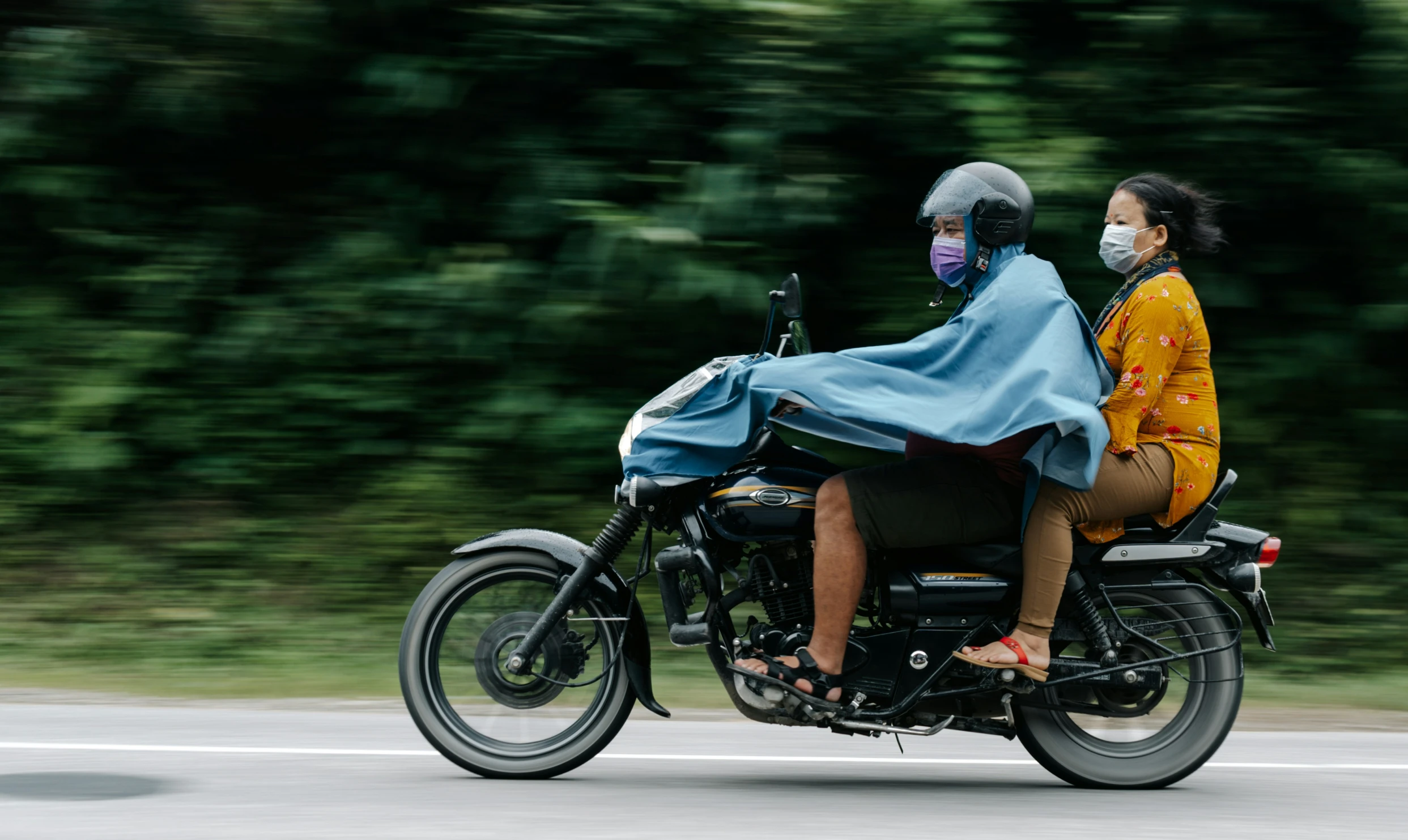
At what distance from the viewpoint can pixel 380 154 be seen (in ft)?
29.2

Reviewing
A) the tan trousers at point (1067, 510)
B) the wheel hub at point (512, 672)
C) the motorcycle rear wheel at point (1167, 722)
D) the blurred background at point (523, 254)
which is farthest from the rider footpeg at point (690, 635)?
the blurred background at point (523, 254)

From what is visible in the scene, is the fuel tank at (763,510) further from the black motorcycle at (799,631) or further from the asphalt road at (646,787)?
the asphalt road at (646,787)

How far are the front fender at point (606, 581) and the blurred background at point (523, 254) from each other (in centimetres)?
220

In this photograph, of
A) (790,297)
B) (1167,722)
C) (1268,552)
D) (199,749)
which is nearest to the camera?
(790,297)

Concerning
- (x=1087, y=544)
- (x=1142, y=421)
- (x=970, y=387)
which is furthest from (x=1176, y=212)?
(x=1087, y=544)

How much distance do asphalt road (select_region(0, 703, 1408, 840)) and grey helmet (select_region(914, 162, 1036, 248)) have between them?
176 centimetres

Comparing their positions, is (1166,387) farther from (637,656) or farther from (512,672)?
(512,672)

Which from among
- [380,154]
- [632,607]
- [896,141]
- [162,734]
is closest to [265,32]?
[380,154]

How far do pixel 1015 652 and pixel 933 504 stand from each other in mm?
521

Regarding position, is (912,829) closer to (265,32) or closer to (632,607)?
(632,607)

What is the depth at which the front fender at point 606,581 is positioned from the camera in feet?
16.3

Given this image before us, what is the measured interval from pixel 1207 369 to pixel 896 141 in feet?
11.3

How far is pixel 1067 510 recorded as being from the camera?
470cm

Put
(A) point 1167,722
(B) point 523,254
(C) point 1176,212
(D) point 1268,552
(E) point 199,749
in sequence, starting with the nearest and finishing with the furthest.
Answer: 1. (D) point 1268,552
2. (C) point 1176,212
3. (A) point 1167,722
4. (E) point 199,749
5. (B) point 523,254
